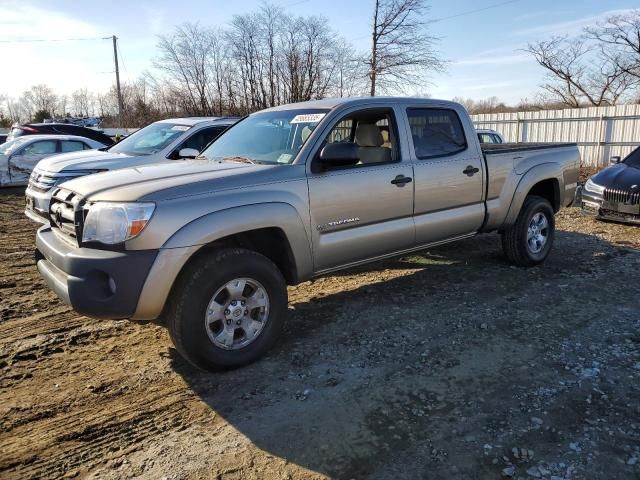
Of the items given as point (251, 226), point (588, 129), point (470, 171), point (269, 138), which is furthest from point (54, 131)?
point (588, 129)

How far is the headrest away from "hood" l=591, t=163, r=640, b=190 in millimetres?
5703

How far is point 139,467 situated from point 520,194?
16.0 feet

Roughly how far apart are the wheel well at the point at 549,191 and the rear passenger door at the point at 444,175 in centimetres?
143

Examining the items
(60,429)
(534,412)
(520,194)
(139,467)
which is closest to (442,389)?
(534,412)

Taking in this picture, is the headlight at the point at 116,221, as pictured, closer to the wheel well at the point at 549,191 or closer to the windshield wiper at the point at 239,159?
the windshield wiper at the point at 239,159

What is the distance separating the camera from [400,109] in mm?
4746

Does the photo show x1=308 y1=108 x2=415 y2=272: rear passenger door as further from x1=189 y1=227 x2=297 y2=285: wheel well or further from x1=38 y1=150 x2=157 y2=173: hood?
x1=38 y1=150 x2=157 y2=173: hood

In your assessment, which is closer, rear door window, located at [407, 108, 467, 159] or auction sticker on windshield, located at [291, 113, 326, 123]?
auction sticker on windshield, located at [291, 113, 326, 123]

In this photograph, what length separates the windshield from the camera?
13.7 feet

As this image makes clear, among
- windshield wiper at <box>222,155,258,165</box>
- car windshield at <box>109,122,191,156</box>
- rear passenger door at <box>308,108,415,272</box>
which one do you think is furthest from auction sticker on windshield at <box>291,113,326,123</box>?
car windshield at <box>109,122,191,156</box>

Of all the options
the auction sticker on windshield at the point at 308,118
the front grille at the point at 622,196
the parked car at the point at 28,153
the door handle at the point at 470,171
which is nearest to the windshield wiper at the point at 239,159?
the auction sticker on windshield at the point at 308,118

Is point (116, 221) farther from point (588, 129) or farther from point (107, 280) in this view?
point (588, 129)

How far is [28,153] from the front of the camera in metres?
12.9

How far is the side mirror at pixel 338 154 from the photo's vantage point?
3.89 metres
